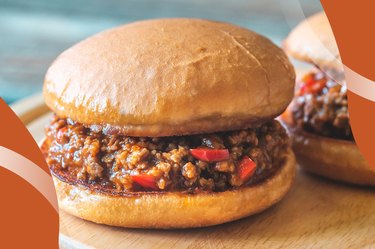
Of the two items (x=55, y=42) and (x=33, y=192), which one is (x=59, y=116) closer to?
(x=33, y=192)

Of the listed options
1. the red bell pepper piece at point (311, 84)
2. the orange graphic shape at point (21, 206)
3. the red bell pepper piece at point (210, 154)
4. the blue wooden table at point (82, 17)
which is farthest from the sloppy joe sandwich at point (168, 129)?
the blue wooden table at point (82, 17)

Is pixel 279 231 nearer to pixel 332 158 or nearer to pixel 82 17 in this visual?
pixel 332 158

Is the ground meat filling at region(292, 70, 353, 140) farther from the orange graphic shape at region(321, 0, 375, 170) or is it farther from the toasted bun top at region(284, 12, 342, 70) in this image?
the orange graphic shape at region(321, 0, 375, 170)

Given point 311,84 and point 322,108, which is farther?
point 311,84

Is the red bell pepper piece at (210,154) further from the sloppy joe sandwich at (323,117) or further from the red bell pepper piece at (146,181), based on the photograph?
the sloppy joe sandwich at (323,117)

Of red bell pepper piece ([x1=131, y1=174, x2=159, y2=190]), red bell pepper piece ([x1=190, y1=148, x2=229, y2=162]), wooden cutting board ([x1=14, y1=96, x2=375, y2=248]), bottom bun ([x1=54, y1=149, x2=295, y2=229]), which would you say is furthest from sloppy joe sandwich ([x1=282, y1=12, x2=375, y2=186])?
red bell pepper piece ([x1=131, y1=174, x2=159, y2=190])

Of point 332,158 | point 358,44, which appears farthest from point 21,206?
point 332,158
